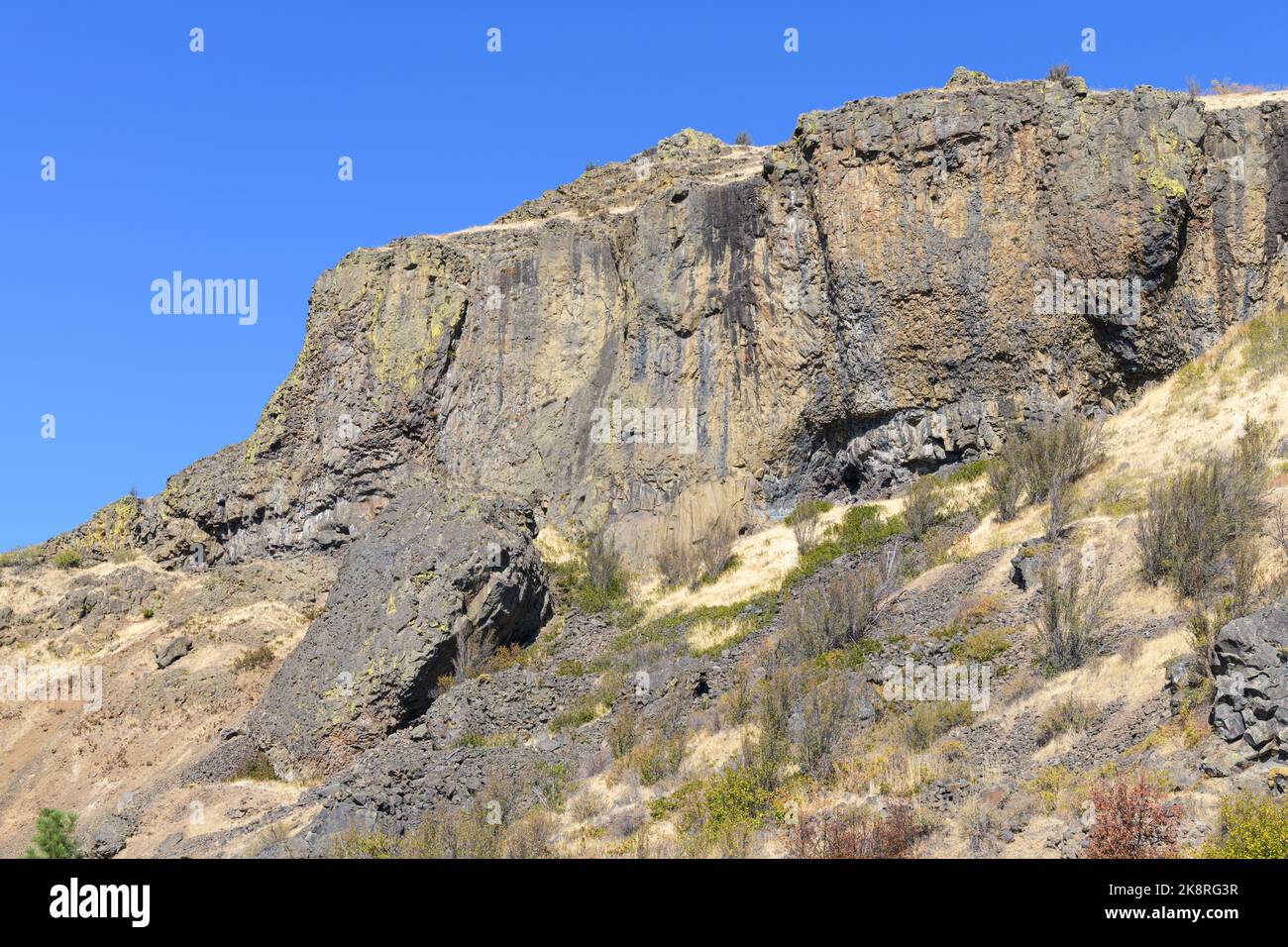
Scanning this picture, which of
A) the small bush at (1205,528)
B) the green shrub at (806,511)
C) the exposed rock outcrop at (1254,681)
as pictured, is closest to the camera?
the exposed rock outcrop at (1254,681)

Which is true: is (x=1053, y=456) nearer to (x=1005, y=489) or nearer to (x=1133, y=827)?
(x=1005, y=489)

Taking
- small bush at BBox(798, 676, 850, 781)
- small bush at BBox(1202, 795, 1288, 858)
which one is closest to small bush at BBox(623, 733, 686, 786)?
small bush at BBox(798, 676, 850, 781)

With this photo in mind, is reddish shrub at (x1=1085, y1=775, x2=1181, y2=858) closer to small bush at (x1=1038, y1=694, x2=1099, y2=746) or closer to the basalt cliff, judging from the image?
small bush at (x1=1038, y1=694, x2=1099, y2=746)

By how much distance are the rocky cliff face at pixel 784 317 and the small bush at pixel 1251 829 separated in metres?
18.3

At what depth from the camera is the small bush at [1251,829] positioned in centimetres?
1126

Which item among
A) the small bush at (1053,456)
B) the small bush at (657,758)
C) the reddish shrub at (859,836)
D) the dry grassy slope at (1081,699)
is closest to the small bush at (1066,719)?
the dry grassy slope at (1081,699)

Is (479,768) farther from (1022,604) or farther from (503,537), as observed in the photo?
(1022,604)

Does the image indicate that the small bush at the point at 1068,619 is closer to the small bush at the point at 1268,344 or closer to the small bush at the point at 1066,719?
the small bush at the point at 1066,719

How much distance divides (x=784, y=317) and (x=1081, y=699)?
1820cm

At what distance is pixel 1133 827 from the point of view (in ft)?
39.8

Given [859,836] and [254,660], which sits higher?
[254,660]

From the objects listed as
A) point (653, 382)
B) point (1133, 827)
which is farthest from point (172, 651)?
point (1133, 827)

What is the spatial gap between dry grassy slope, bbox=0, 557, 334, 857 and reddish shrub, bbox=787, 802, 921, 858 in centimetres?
1321

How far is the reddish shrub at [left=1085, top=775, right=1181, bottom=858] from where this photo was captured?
12.0 metres
